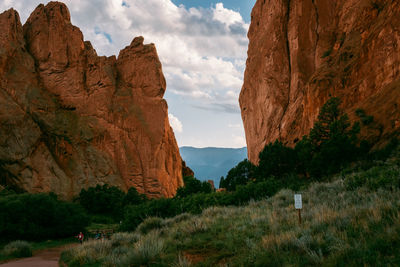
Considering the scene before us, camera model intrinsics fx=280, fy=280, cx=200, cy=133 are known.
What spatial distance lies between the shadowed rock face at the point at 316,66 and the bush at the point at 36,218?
30.5m

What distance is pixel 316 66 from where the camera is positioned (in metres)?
44.2

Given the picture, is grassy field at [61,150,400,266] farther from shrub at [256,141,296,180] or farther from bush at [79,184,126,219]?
bush at [79,184,126,219]

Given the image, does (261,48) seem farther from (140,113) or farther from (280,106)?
(140,113)

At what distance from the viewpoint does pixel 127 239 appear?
38.0 feet

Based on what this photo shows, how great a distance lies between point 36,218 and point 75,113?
33955 mm

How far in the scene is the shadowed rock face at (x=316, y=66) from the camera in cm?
2866

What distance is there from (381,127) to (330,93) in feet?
32.4

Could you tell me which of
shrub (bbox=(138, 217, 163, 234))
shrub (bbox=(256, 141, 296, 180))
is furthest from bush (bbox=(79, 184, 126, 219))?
shrub (bbox=(138, 217, 163, 234))

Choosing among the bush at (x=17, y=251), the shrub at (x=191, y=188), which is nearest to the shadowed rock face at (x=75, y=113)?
the shrub at (x=191, y=188)

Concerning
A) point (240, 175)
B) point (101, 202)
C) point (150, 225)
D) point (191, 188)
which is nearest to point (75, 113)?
point (101, 202)

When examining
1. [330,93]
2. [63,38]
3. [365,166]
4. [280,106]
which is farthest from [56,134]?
[365,166]

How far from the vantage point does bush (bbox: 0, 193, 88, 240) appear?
80.8 feet

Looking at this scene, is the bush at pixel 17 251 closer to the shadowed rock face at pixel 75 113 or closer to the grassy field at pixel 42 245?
the grassy field at pixel 42 245

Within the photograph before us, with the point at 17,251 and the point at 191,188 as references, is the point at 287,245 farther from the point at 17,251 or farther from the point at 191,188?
the point at 191,188
